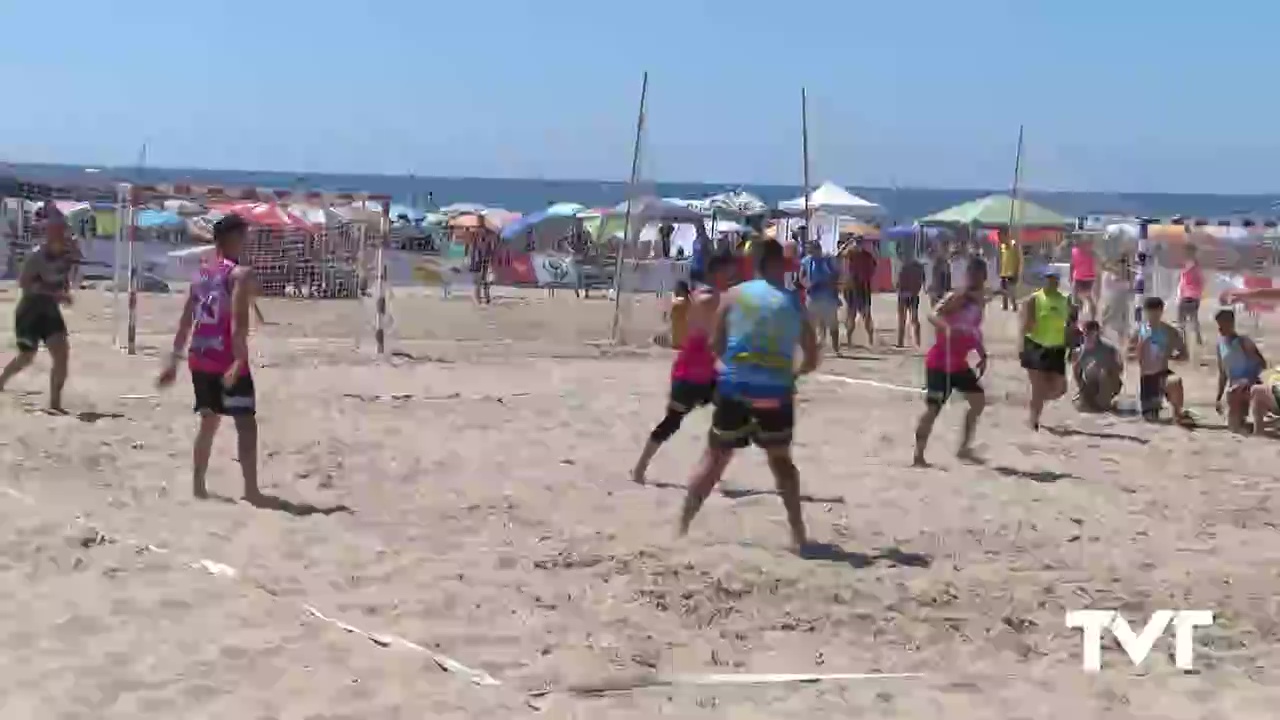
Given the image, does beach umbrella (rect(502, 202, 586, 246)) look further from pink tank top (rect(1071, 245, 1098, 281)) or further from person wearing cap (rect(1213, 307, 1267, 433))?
person wearing cap (rect(1213, 307, 1267, 433))

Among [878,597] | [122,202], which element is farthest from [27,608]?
[122,202]

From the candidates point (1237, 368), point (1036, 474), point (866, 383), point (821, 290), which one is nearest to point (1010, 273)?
point (821, 290)

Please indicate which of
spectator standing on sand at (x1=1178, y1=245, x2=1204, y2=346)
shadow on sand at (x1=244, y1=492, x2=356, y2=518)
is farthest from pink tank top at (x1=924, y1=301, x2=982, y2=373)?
spectator standing on sand at (x1=1178, y1=245, x2=1204, y2=346)

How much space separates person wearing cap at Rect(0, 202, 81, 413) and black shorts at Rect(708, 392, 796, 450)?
5.85 meters

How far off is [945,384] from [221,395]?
14.1 ft

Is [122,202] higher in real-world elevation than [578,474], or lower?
higher

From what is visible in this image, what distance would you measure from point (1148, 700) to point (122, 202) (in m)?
13.5

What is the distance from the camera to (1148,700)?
5.27 meters

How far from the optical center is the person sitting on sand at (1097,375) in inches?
520

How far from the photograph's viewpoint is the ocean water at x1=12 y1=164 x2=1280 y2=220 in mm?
22562

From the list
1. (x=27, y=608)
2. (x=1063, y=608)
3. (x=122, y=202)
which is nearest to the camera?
(x=27, y=608)

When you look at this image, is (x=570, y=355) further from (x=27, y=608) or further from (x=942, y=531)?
(x=27, y=608)

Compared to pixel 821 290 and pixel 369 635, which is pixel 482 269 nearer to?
pixel 821 290

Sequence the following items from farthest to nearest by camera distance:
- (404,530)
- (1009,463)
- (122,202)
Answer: (122,202)
(1009,463)
(404,530)
